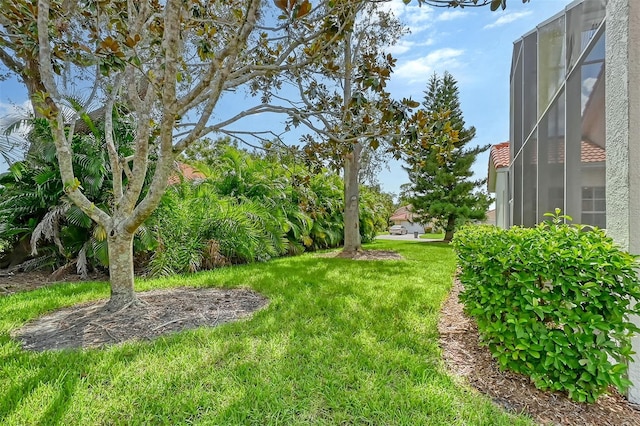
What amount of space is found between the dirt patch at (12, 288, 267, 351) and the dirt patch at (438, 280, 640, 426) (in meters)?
2.48

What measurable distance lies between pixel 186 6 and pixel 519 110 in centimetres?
726

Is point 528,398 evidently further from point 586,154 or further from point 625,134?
point 586,154

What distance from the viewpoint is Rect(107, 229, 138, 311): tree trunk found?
A: 146 inches

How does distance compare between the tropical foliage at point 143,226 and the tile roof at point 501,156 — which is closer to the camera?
the tropical foliage at point 143,226

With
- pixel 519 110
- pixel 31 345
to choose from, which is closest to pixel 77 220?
pixel 31 345

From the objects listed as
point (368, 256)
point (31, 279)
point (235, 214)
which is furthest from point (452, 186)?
point (31, 279)

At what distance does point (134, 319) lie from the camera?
3549mm

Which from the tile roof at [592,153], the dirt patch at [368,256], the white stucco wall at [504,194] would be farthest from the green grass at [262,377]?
the white stucco wall at [504,194]

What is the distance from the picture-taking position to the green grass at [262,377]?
1926mm

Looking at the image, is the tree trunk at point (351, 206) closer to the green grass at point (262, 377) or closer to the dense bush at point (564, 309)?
the green grass at point (262, 377)

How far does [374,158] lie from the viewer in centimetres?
1278

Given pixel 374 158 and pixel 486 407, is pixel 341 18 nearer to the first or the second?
pixel 486 407

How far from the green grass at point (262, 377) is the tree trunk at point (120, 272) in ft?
3.18

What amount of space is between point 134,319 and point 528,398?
388 centimetres
